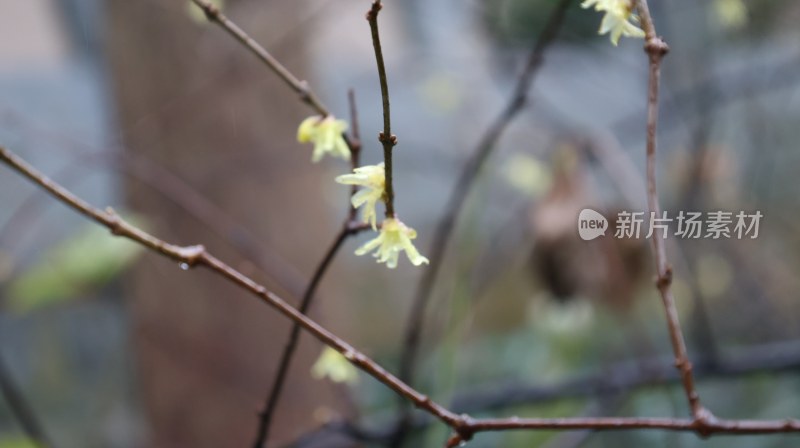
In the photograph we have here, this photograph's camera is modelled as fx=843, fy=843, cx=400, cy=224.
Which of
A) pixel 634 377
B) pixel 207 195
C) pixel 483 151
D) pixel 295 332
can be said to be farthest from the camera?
pixel 207 195

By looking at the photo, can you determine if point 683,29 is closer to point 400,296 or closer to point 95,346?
point 400,296

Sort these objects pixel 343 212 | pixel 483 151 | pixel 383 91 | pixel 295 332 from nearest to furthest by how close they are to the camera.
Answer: pixel 383 91 → pixel 295 332 → pixel 483 151 → pixel 343 212

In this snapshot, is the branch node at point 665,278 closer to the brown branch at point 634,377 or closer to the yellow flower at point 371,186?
the yellow flower at point 371,186

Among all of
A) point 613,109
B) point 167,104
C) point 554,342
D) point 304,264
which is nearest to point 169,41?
point 167,104

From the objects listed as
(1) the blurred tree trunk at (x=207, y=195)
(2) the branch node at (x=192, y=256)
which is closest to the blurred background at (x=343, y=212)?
(1) the blurred tree trunk at (x=207, y=195)

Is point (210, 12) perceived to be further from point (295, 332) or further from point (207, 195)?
point (207, 195)

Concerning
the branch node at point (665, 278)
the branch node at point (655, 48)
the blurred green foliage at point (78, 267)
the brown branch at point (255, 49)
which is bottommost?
the branch node at point (665, 278)

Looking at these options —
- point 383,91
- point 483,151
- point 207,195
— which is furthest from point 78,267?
point 383,91
